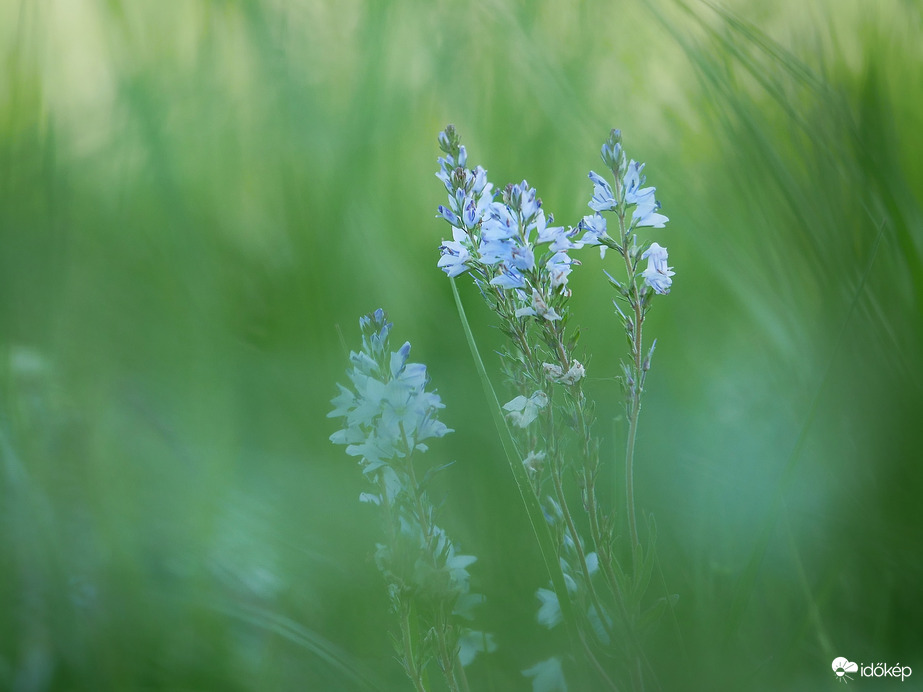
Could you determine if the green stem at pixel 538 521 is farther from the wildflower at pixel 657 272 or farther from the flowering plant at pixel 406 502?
the wildflower at pixel 657 272

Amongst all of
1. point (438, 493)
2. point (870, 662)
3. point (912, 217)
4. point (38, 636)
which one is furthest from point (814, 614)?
point (38, 636)

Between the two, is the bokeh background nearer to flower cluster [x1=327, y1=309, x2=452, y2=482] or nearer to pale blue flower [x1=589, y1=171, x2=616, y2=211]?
flower cluster [x1=327, y1=309, x2=452, y2=482]

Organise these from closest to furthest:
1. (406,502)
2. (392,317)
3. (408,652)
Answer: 1. (408,652)
2. (406,502)
3. (392,317)

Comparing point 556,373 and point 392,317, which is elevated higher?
point 392,317

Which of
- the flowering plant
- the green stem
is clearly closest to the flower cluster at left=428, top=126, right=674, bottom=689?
the green stem

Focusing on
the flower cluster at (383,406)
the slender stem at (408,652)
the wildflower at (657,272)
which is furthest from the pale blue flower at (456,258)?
the slender stem at (408,652)

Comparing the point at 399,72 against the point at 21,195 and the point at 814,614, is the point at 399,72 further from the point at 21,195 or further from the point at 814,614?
the point at 814,614

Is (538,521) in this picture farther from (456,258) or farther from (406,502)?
(456,258)

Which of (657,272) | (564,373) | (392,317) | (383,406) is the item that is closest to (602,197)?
(657,272)
